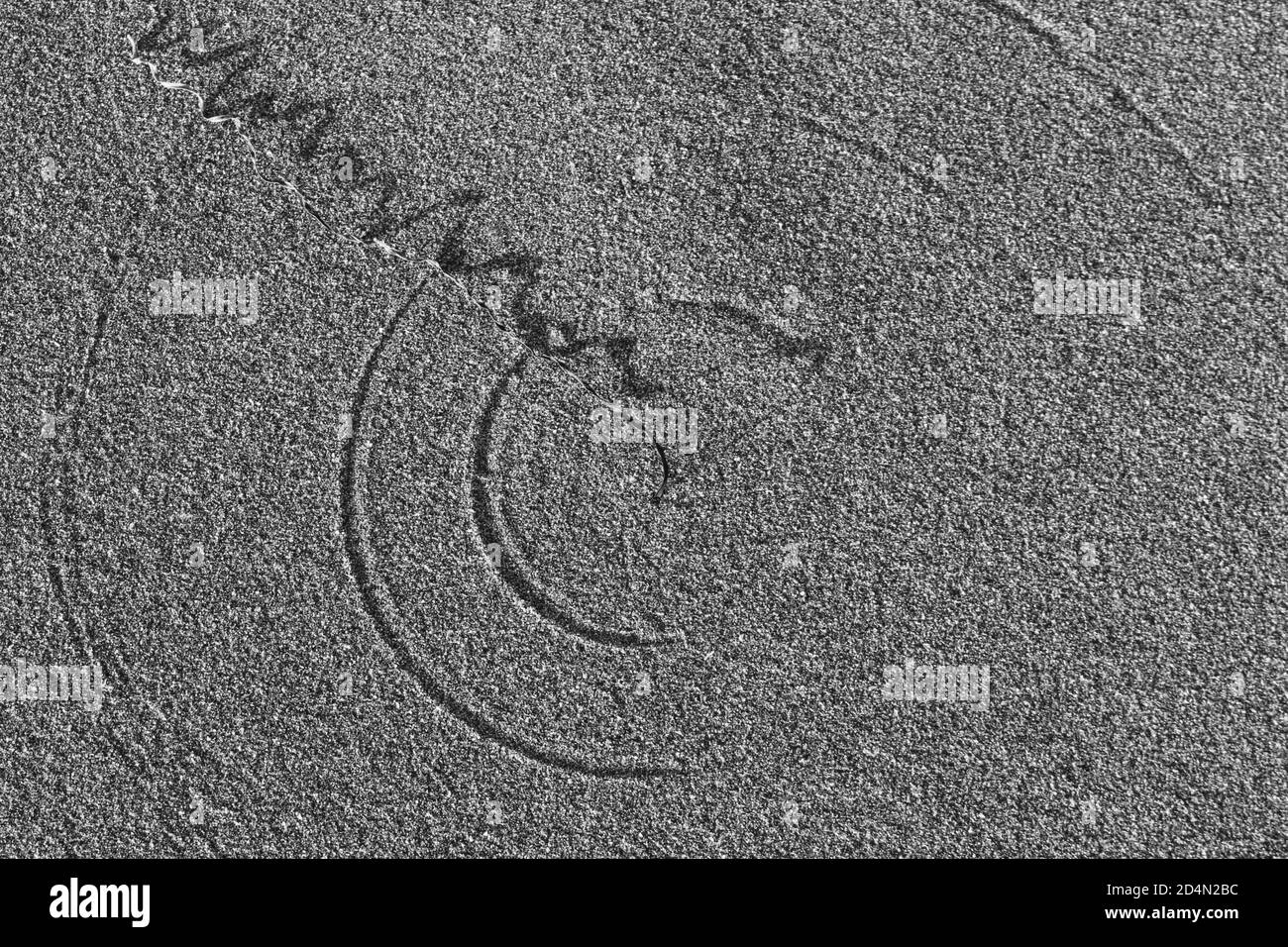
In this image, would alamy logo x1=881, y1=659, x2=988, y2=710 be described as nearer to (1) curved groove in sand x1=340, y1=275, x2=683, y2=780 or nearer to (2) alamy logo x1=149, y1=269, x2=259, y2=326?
(1) curved groove in sand x1=340, y1=275, x2=683, y2=780

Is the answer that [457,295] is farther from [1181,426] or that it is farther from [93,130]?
[1181,426]

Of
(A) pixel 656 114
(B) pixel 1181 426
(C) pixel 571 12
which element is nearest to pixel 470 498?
(A) pixel 656 114
